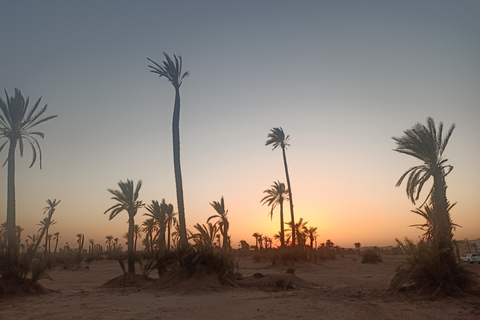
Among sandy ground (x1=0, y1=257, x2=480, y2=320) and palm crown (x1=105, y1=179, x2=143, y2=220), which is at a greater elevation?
palm crown (x1=105, y1=179, x2=143, y2=220)

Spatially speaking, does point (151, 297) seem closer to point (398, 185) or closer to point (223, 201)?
point (398, 185)

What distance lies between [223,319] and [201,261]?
24.2ft

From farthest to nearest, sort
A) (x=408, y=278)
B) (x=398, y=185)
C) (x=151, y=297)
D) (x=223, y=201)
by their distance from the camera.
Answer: (x=223, y=201) → (x=398, y=185) → (x=151, y=297) → (x=408, y=278)

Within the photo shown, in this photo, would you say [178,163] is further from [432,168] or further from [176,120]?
[432,168]

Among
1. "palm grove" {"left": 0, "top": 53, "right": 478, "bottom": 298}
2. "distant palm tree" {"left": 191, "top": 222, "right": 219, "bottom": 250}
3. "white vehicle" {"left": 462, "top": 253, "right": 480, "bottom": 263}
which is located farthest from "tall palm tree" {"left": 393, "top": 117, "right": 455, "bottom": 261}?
"white vehicle" {"left": 462, "top": 253, "right": 480, "bottom": 263}

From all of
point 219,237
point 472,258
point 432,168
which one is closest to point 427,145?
point 432,168

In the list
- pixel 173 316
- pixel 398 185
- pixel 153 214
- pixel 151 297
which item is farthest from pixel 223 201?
pixel 173 316

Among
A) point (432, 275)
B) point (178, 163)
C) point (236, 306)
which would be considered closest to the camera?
point (236, 306)

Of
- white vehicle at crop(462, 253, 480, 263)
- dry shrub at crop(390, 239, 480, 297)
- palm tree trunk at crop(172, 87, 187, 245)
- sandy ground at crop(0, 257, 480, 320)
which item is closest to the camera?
sandy ground at crop(0, 257, 480, 320)

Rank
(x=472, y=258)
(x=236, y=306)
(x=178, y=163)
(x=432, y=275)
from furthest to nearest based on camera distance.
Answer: (x=472, y=258) → (x=178, y=163) → (x=432, y=275) → (x=236, y=306)

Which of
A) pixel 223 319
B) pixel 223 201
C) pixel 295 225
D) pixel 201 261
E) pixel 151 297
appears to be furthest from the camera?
pixel 223 201

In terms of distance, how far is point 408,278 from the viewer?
12883 mm

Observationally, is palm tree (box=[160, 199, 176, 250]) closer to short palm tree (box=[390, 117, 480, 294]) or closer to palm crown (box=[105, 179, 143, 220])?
palm crown (box=[105, 179, 143, 220])

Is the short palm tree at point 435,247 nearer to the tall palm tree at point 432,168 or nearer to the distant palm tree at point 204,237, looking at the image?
the tall palm tree at point 432,168
